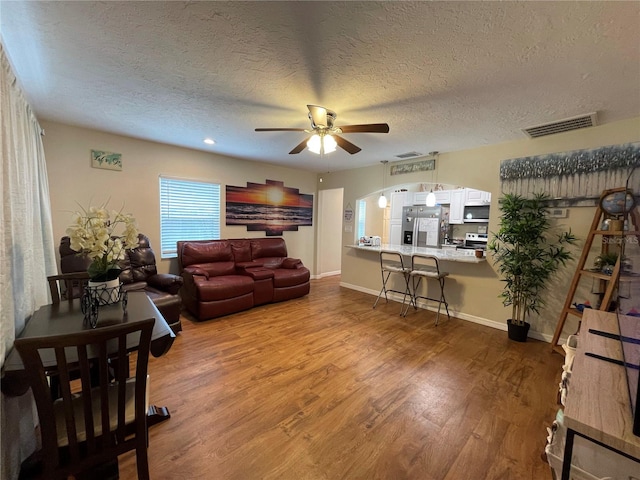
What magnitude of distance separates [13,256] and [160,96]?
168cm

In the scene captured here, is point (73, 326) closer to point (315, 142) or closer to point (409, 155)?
point (315, 142)

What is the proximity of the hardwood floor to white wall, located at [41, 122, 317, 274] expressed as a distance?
6.39 feet

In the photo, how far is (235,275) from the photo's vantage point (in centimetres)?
417

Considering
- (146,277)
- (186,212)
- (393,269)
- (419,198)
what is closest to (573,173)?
(393,269)

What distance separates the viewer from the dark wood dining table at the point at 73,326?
42.4 inches

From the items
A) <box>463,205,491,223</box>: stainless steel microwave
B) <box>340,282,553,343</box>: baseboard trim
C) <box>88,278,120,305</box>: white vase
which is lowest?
<box>340,282,553,343</box>: baseboard trim

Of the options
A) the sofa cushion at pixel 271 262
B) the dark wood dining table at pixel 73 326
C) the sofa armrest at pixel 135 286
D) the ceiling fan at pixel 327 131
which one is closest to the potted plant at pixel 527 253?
the ceiling fan at pixel 327 131

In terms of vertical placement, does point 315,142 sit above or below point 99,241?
above

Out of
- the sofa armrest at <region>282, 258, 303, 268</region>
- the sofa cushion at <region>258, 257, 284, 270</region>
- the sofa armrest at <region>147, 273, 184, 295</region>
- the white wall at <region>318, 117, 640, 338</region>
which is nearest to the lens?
the white wall at <region>318, 117, 640, 338</region>

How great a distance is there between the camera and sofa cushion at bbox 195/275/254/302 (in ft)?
11.4

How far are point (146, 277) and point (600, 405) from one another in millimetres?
4230

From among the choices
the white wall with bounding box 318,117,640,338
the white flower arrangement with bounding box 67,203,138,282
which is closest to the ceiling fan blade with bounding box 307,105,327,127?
the white flower arrangement with bounding box 67,203,138,282

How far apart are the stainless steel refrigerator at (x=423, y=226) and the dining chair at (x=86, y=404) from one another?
6.02m

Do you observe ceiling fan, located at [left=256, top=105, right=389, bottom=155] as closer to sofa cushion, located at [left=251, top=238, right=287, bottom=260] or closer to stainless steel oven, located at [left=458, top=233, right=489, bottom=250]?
sofa cushion, located at [left=251, top=238, right=287, bottom=260]
